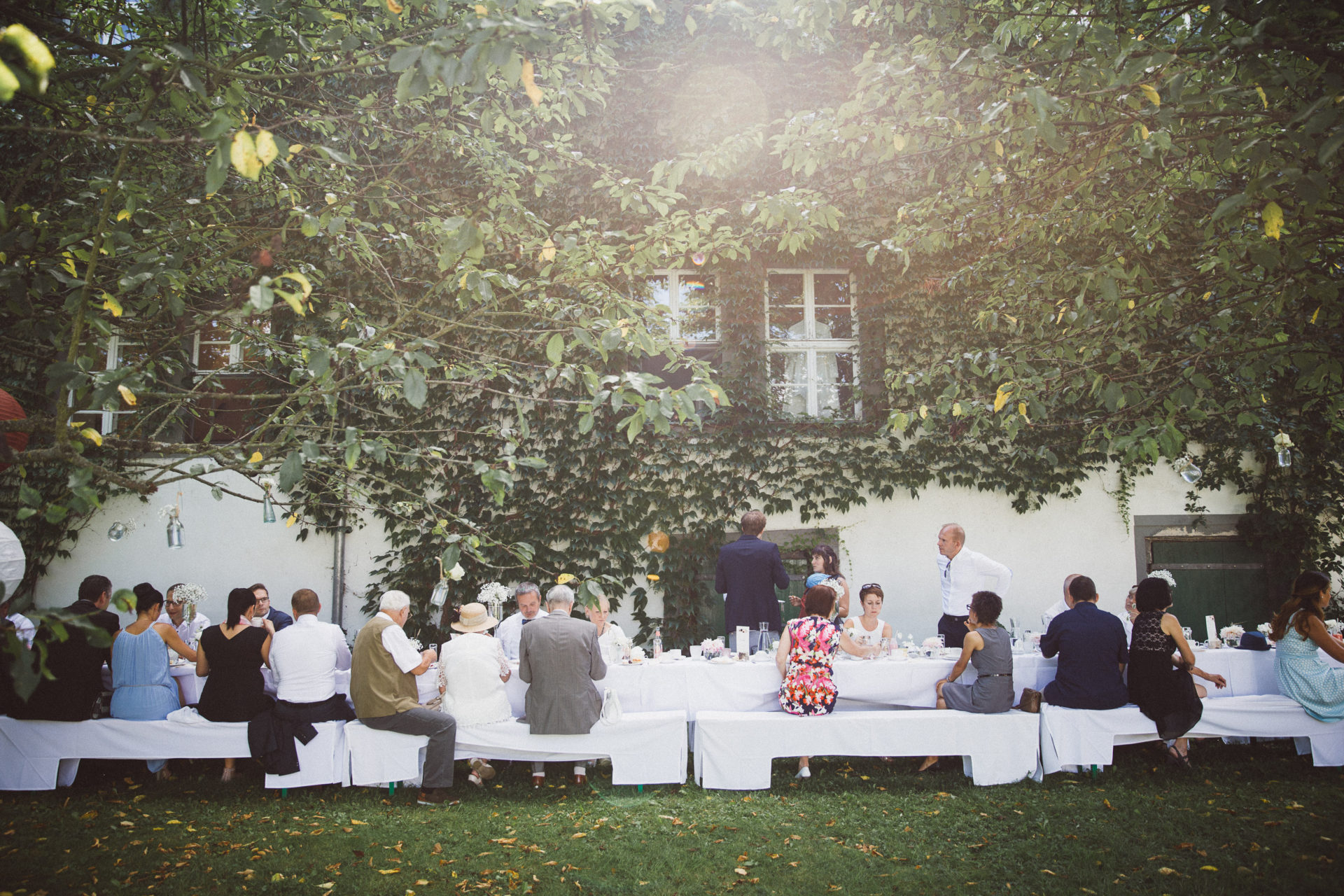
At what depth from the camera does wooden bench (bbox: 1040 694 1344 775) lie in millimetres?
4938

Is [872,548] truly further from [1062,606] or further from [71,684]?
[71,684]

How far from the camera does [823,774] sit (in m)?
5.16

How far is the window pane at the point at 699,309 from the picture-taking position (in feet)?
27.6

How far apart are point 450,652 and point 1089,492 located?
6.41 metres

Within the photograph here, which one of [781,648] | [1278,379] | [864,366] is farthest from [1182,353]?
[1278,379]

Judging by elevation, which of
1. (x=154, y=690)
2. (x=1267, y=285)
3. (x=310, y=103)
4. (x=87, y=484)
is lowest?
(x=154, y=690)

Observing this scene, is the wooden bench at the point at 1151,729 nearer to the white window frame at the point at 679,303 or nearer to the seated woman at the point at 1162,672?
the seated woman at the point at 1162,672

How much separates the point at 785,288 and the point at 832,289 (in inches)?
19.4

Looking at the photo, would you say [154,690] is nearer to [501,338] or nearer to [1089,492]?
[501,338]

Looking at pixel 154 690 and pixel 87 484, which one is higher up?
pixel 87 484

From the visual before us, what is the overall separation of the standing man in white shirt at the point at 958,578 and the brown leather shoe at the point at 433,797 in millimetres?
3591

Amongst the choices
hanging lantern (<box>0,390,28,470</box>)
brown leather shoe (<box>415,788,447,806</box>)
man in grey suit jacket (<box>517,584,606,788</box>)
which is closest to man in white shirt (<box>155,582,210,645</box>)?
brown leather shoe (<box>415,788,447,806</box>)

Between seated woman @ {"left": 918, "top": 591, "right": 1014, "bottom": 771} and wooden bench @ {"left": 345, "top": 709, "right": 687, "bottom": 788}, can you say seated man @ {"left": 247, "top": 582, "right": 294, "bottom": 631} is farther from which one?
seated woman @ {"left": 918, "top": 591, "right": 1014, "bottom": 771}

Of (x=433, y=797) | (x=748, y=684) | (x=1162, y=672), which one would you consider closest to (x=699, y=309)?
(x=748, y=684)
